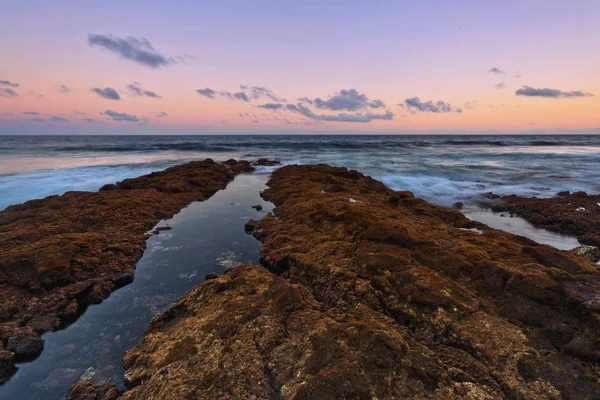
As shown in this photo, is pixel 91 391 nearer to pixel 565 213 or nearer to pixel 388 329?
pixel 388 329

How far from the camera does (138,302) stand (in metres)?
7.38

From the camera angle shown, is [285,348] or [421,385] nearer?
[421,385]

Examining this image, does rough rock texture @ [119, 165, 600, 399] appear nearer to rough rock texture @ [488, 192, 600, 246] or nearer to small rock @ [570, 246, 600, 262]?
small rock @ [570, 246, 600, 262]

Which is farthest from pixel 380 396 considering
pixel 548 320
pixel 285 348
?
pixel 548 320

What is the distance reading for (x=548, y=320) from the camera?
5.14 metres

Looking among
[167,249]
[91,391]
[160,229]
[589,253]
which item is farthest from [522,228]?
[91,391]

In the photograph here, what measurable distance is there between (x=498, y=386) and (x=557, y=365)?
103cm

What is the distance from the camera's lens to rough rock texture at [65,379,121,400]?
461cm

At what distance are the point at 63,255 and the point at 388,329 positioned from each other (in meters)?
9.06

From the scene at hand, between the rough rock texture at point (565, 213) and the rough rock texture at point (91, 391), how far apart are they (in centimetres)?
1605

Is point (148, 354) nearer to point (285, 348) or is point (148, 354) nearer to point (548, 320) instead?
point (285, 348)

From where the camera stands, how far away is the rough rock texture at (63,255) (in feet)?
21.2

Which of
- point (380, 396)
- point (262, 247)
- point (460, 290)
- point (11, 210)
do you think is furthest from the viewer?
point (11, 210)

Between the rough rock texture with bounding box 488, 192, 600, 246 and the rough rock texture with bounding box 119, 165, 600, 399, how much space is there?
7701mm
